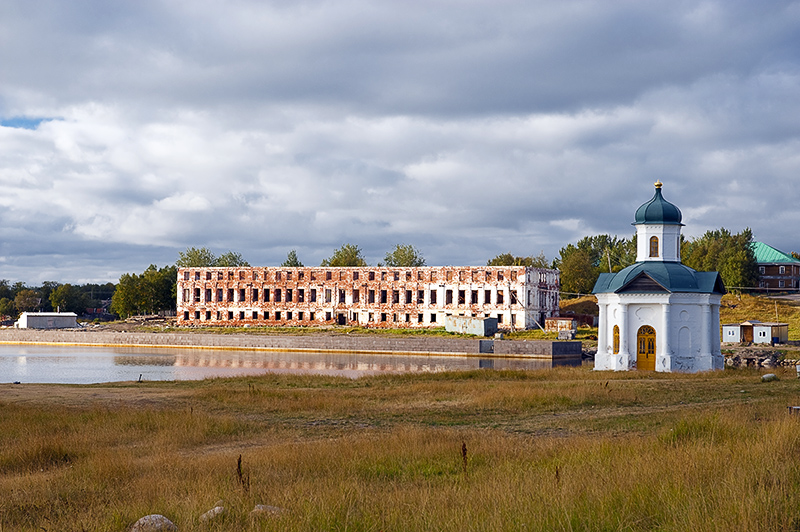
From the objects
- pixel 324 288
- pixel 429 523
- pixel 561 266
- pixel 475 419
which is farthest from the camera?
pixel 561 266

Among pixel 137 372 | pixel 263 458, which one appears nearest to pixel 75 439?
pixel 263 458

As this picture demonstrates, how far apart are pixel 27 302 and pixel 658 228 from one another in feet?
505

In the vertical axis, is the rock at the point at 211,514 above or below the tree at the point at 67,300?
below

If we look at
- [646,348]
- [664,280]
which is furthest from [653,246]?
[646,348]

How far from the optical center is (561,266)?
133m

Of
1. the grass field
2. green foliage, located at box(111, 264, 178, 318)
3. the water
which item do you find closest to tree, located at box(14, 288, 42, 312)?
green foliage, located at box(111, 264, 178, 318)

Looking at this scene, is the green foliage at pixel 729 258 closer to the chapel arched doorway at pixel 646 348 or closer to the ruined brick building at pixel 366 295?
the ruined brick building at pixel 366 295

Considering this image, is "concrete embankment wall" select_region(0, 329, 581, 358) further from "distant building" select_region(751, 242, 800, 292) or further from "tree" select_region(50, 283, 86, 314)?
"distant building" select_region(751, 242, 800, 292)

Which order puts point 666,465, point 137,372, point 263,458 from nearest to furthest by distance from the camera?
point 666,465 → point 263,458 → point 137,372

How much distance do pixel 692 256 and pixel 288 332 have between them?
63755 mm

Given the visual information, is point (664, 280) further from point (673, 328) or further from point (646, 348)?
point (646, 348)

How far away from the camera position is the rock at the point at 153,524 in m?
8.93

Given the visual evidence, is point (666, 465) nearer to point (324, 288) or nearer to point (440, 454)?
point (440, 454)

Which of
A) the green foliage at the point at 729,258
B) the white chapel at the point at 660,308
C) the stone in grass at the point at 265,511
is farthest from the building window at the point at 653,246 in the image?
the green foliage at the point at 729,258
